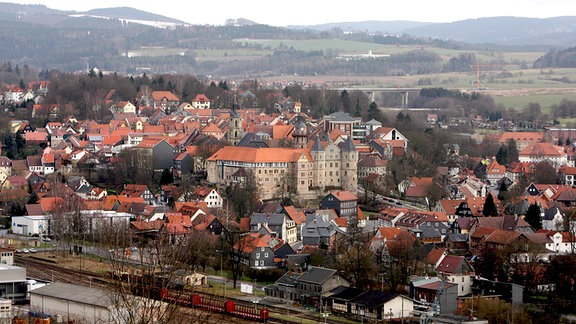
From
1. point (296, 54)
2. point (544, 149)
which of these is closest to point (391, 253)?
point (544, 149)

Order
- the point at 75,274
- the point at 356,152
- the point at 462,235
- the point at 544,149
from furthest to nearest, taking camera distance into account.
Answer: the point at 544,149, the point at 356,152, the point at 462,235, the point at 75,274

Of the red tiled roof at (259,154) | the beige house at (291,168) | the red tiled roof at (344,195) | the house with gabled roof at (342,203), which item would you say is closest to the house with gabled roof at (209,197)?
the beige house at (291,168)

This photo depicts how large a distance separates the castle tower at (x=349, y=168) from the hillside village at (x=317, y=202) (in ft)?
0.18

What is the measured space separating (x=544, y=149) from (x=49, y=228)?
27.1 meters

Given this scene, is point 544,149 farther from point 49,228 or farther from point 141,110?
point 49,228

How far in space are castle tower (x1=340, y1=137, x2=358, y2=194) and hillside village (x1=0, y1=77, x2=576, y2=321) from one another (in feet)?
0.18

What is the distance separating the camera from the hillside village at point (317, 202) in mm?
31938

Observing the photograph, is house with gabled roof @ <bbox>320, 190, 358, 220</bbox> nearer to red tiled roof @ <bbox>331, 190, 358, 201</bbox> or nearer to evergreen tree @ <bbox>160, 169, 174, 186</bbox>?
red tiled roof @ <bbox>331, 190, 358, 201</bbox>

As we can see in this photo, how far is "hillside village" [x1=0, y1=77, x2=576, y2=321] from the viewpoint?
31.9m

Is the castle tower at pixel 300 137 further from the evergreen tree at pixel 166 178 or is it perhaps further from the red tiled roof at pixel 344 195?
the evergreen tree at pixel 166 178

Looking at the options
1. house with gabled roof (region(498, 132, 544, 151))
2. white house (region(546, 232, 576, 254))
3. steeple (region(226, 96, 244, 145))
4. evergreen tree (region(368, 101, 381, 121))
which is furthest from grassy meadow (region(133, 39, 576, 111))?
white house (region(546, 232, 576, 254))

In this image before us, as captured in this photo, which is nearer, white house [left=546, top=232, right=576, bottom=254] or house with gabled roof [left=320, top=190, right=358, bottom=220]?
white house [left=546, top=232, right=576, bottom=254]

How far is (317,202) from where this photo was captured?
149ft

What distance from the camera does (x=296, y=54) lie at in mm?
151000
